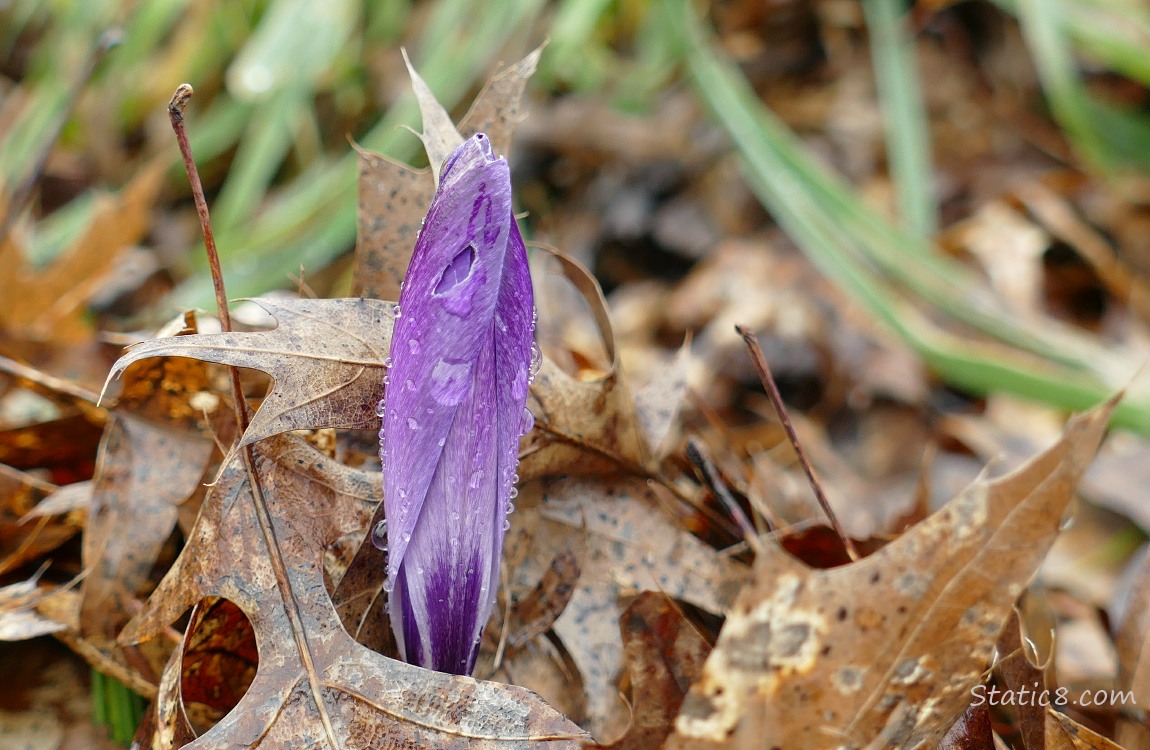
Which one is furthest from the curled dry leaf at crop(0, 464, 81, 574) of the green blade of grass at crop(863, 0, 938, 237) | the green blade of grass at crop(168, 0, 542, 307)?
the green blade of grass at crop(863, 0, 938, 237)

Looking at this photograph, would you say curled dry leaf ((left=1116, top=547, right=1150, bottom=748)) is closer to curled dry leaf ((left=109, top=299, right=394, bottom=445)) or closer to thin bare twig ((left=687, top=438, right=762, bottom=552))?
thin bare twig ((left=687, top=438, right=762, bottom=552))

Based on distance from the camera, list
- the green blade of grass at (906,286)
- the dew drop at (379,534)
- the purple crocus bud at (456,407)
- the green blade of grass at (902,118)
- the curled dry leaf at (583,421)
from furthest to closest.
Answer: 1. the green blade of grass at (902,118)
2. the green blade of grass at (906,286)
3. the curled dry leaf at (583,421)
4. the dew drop at (379,534)
5. the purple crocus bud at (456,407)

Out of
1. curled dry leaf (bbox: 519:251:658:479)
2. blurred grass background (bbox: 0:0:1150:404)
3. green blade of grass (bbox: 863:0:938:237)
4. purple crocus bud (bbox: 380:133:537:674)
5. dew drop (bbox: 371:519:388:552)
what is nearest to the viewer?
purple crocus bud (bbox: 380:133:537:674)

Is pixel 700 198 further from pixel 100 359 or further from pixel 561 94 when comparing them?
pixel 100 359

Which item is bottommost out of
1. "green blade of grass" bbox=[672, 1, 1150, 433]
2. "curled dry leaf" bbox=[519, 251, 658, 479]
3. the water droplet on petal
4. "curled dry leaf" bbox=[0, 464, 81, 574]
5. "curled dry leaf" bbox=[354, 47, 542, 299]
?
"green blade of grass" bbox=[672, 1, 1150, 433]

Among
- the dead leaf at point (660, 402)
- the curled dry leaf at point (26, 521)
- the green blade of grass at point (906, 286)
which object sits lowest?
the green blade of grass at point (906, 286)

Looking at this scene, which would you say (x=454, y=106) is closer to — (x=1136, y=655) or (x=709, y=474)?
(x=709, y=474)

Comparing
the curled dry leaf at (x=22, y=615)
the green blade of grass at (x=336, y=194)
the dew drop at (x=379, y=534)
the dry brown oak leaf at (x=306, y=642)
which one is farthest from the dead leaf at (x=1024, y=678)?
the green blade of grass at (x=336, y=194)

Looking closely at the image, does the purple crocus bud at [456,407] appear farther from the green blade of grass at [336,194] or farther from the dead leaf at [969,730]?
the green blade of grass at [336,194]
